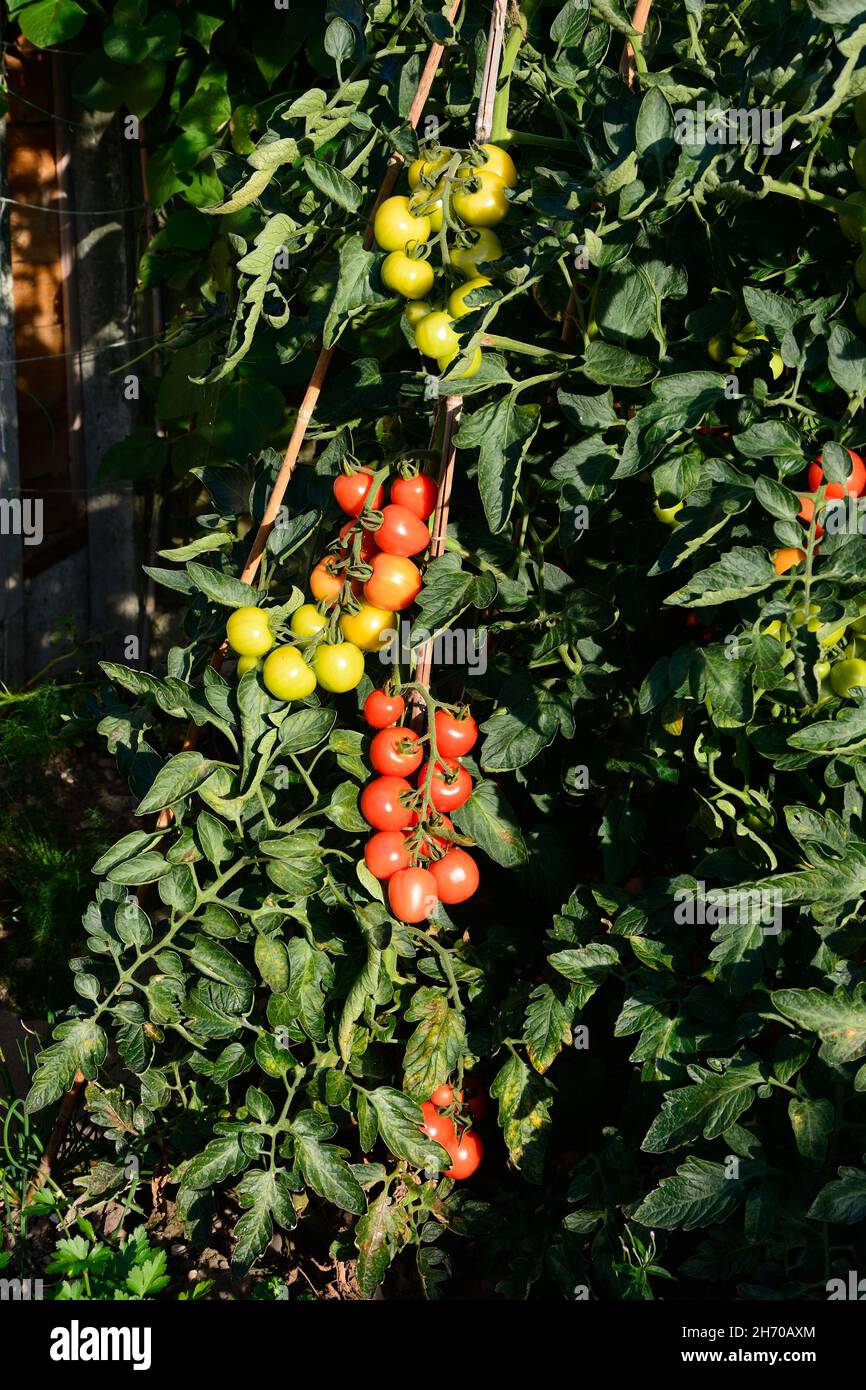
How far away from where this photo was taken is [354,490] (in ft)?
3.75

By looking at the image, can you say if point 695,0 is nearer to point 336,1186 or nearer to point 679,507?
point 679,507

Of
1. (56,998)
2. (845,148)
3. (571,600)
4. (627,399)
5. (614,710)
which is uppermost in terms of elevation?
(845,148)

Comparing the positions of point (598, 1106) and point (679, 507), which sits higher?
point (679, 507)

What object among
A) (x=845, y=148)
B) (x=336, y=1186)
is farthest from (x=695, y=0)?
(x=336, y=1186)

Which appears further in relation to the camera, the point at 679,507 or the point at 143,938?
the point at 143,938

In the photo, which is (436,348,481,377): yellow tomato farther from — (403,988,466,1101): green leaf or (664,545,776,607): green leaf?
(403,988,466,1101): green leaf

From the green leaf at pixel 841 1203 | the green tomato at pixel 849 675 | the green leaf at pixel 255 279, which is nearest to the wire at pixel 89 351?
the green leaf at pixel 255 279

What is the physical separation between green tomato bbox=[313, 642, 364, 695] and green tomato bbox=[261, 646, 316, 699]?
0.04 ft

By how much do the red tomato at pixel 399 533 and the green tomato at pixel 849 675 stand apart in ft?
1.29

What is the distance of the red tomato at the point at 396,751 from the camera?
116 cm

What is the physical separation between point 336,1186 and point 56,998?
3.37 feet

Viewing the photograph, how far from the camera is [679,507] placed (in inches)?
42.2

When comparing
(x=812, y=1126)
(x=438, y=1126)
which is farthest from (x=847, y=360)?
(x=438, y=1126)

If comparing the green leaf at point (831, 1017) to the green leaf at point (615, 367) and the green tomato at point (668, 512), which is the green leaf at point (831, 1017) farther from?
the green leaf at point (615, 367)
